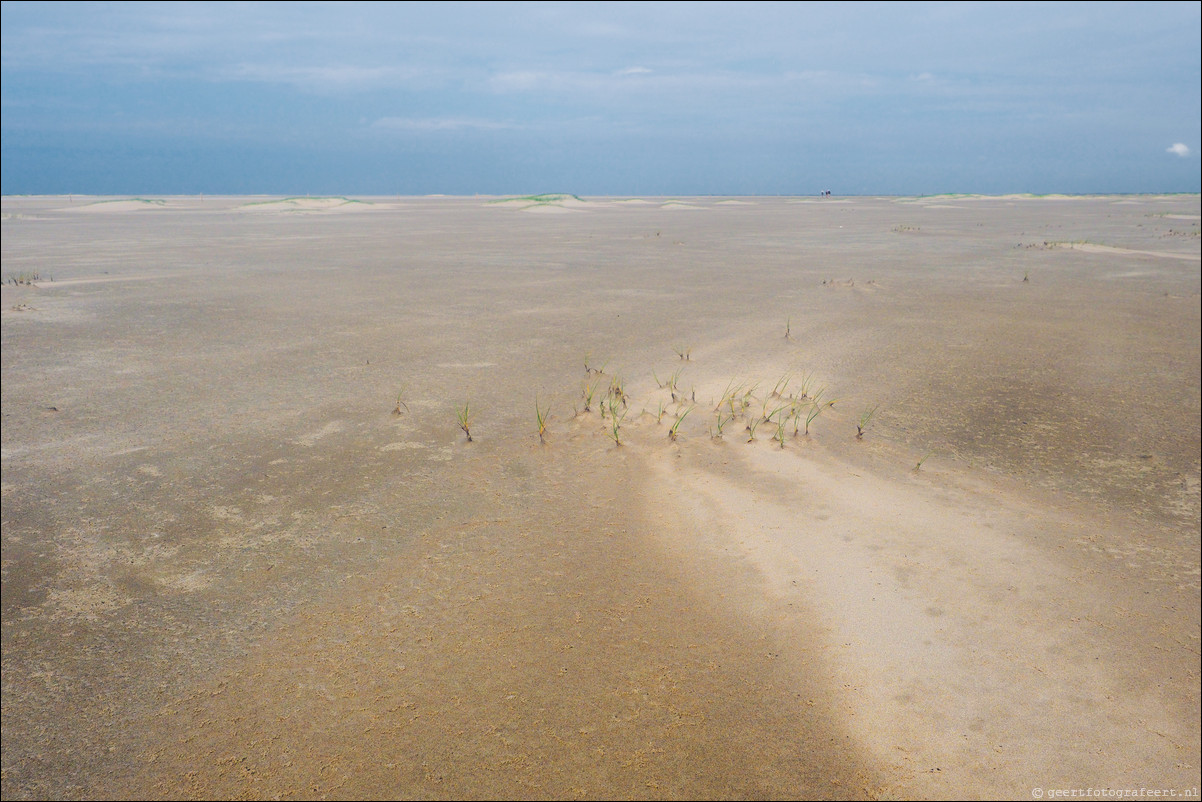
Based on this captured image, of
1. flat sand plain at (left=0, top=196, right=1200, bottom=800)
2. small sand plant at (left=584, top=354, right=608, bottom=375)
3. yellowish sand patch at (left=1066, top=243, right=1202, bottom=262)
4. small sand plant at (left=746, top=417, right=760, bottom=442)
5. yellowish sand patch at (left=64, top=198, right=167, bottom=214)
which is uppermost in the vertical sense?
yellowish sand patch at (left=64, top=198, right=167, bottom=214)

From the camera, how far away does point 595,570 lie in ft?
7.16

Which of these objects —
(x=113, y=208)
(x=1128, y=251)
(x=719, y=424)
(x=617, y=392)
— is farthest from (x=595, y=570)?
(x=113, y=208)

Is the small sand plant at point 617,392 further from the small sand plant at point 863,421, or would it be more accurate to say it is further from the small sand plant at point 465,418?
the small sand plant at point 863,421

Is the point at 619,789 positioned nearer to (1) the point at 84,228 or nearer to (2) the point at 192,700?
(2) the point at 192,700

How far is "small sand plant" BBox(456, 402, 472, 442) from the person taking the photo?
3310mm

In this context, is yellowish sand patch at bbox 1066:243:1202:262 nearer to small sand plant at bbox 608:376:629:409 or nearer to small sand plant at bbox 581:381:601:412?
small sand plant at bbox 608:376:629:409

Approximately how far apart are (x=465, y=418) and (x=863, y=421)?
6.55 ft

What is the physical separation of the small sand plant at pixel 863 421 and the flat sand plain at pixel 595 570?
3 centimetres

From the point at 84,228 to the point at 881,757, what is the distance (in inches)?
928

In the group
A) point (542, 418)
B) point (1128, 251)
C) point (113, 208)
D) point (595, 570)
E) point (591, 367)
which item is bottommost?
point (595, 570)

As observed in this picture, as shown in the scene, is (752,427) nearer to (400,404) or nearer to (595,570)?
(595,570)

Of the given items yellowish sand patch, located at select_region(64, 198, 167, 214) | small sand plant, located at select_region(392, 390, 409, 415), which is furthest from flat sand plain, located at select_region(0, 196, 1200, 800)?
yellowish sand patch, located at select_region(64, 198, 167, 214)

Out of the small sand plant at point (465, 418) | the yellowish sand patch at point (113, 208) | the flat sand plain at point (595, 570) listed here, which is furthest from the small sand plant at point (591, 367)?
the yellowish sand patch at point (113, 208)

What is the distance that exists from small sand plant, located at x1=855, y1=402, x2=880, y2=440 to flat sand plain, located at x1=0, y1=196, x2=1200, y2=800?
0.11 feet
